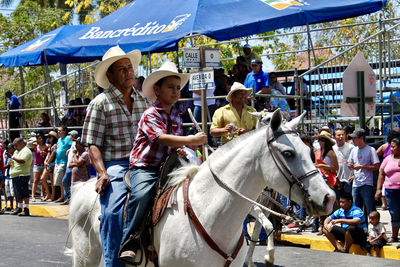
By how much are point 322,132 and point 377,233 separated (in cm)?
214

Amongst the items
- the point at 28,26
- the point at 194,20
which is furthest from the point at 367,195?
the point at 28,26

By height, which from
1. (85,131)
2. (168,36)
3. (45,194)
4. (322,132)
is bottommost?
(45,194)

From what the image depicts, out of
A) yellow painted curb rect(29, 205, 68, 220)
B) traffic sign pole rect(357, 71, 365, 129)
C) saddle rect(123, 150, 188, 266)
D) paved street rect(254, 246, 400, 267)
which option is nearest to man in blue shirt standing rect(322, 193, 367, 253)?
paved street rect(254, 246, 400, 267)

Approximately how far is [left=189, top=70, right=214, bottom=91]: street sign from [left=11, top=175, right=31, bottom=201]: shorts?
845 cm

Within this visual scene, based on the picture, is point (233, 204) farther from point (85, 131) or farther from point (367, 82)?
point (367, 82)

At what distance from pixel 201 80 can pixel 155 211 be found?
16.6 ft

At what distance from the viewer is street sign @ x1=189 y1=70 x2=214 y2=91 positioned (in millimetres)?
9555

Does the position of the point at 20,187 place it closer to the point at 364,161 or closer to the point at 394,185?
the point at 364,161

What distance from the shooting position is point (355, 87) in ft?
34.4

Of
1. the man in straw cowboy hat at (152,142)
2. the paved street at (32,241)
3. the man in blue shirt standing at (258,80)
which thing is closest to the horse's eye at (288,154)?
the man in straw cowboy hat at (152,142)

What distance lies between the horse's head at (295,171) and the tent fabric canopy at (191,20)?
24.6ft

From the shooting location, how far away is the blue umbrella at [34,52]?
16.2 m

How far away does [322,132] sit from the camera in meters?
11.4

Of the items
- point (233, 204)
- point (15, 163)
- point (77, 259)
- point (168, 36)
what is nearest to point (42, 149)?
point (15, 163)
